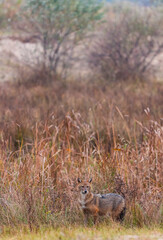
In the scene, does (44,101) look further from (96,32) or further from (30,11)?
(96,32)

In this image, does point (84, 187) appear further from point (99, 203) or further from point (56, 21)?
point (56, 21)

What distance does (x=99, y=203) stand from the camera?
444cm

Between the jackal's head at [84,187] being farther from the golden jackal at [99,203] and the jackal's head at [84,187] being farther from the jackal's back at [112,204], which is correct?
the jackal's back at [112,204]

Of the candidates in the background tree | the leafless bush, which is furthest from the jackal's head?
the background tree

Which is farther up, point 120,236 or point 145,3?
point 145,3

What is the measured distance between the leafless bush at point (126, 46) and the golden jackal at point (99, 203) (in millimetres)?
11324

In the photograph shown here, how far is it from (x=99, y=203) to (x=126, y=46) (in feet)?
41.7

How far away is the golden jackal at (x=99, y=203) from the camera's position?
14.4ft

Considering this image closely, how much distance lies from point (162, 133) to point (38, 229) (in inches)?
85.2

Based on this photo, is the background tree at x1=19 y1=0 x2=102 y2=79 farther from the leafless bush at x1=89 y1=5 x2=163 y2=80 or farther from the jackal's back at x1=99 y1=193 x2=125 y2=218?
the jackal's back at x1=99 y1=193 x2=125 y2=218

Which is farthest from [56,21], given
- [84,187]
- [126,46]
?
[84,187]

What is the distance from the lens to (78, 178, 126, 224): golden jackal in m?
4.38

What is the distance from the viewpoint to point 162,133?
5641mm

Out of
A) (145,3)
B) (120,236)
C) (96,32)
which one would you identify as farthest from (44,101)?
(145,3)
